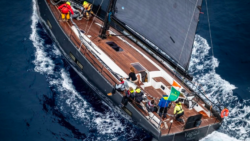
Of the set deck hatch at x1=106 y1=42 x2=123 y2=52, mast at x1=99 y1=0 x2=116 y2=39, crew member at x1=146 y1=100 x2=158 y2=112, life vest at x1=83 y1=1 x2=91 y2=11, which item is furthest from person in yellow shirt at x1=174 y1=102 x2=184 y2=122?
life vest at x1=83 y1=1 x2=91 y2=11

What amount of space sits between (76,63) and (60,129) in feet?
17.9

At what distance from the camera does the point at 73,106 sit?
769 inches

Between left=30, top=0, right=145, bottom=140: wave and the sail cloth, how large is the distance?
18.7ft

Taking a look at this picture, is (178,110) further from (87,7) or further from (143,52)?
(87,7)

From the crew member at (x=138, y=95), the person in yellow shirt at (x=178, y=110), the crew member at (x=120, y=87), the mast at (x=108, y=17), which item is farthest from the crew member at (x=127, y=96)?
the mast at (x=108, y=17)

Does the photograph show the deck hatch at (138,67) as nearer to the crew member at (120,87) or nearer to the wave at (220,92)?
the crew member at (120,87)

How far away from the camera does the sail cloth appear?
651 inches

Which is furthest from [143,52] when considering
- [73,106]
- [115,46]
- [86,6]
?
[73,106]

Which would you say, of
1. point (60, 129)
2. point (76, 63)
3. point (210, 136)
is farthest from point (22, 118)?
point (210, 136)

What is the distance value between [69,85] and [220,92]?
1165cm

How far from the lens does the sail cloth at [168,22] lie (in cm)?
1653

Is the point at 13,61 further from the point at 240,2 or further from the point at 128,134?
the point at 240,2

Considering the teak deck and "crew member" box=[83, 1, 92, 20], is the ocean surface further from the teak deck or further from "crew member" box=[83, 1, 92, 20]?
"crew member" box=[83, 1, 92, 20]

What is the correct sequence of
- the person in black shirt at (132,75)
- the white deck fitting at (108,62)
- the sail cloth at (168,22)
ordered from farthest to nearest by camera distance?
the white deck fitting at (108,62)
the person in black shirt at (132,75)
the sail cloth at (168,22)
